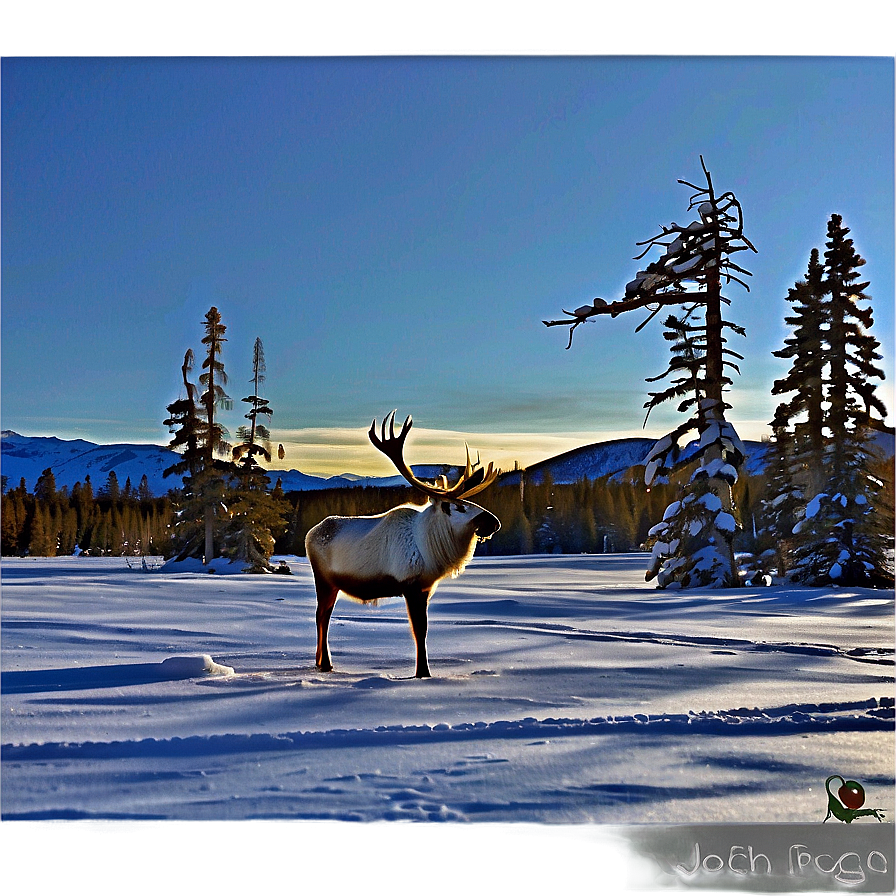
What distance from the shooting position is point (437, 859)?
4141mm

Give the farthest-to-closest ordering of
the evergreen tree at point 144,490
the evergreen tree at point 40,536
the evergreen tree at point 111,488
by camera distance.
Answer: the evergreen tree at point 40,536 < the evergreen tree at point 144,490 < the evergreen tree at point 111,488

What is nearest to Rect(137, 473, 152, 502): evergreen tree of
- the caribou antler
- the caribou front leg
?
the caribou antler

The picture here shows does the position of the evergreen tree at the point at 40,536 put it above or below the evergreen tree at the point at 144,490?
below

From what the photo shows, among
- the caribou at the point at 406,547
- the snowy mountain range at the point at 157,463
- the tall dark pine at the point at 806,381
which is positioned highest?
the tall dark pine at the point at 806,381

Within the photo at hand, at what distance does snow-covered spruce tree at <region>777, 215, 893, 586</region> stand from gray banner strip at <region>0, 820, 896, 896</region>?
3.62m

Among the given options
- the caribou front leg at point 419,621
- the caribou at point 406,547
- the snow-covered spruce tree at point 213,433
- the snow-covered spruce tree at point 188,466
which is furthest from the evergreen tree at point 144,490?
the caribou front leg at point 419,621

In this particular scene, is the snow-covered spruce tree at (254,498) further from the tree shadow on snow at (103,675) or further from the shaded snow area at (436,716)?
the tree shadow on snow at (103,675)

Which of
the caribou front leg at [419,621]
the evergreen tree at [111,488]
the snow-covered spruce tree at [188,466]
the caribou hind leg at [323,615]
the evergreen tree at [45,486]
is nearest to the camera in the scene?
the caribou front leg at [419,621]

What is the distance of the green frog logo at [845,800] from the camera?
4.09m

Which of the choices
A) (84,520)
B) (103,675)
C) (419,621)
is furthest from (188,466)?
(419,621)

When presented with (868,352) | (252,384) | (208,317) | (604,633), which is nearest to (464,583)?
(604,633)

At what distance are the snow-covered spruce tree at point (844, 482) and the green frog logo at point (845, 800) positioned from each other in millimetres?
3397

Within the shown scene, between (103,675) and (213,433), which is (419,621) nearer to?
(103,675)

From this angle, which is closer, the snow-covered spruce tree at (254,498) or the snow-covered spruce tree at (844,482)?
the snow-covered spruce tree at (254,498)
